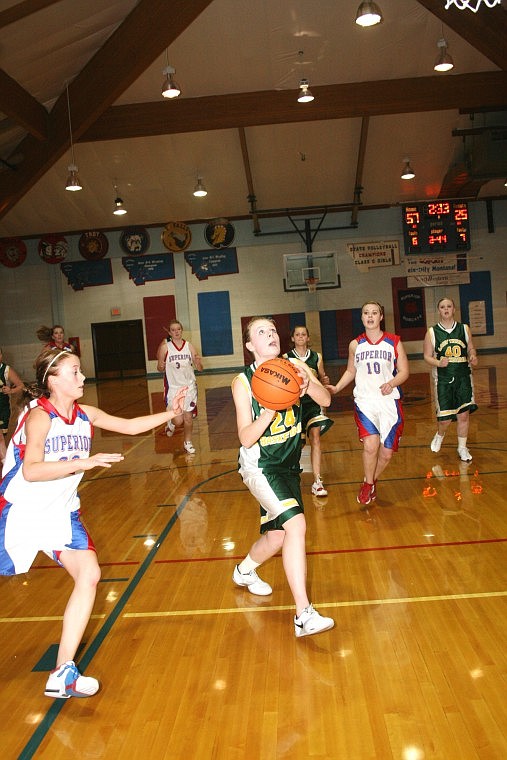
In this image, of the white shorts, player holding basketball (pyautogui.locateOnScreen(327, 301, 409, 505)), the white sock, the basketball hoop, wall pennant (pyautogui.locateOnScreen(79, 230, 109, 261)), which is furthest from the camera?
wall pennant (pyautogui.locateOnScreen(79, 230, 109, 261))

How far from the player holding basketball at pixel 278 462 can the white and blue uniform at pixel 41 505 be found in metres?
0.81

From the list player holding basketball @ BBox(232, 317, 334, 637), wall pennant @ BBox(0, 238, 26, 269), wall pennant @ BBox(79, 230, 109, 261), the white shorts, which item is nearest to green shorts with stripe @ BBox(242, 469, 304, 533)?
player holding basketball @ BBox(232, 317, 334, 637)

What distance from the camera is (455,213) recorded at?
21.9 m

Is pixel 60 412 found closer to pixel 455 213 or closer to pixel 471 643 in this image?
pixel 471 643

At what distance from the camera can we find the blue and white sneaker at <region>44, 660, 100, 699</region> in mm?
3082

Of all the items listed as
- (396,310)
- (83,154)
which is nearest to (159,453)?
(83,154)

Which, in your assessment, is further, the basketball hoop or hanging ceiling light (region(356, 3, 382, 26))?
the basketball hoop

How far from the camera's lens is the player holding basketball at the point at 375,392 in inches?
229

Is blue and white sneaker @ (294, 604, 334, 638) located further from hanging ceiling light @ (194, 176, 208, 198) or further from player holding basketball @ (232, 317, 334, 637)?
hanging ceiling light @ (194, 176, 208, 198)

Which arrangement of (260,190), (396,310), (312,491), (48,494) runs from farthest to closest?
1. (396,310)
2. (260,190)
3. (312,491)
4. (48,494)

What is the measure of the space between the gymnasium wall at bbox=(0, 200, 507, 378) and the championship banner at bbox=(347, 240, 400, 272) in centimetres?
16

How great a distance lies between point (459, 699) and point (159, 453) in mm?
7012

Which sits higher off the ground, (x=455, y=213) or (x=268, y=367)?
(x=455, y=213)

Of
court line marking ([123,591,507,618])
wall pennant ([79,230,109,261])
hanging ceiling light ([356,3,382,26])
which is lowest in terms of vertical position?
court line marking ([123,591,507,618])
